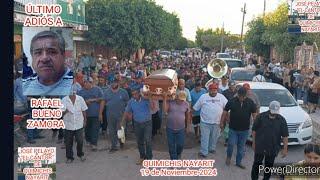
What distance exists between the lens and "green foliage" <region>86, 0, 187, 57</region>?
17.0 ft

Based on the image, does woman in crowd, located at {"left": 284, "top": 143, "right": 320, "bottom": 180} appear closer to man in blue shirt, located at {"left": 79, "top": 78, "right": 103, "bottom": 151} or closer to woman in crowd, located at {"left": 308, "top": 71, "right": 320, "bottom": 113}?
man in blue shirt, located at {"left": 79, "top": 78, "right": 103, "bottom": 151}

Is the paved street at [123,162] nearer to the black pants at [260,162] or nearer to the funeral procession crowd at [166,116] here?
the funeral procession crowd at [166,116]

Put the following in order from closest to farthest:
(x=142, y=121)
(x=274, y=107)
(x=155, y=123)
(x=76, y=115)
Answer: (x=274, y=107)
(x=76, y=115)
(x=142, y=121)
(x=155, y=123)

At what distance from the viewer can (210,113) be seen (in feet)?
23.9

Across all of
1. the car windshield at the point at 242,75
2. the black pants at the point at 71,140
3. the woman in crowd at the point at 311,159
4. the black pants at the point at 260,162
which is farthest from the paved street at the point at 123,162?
the car windshield at the point at 242,75

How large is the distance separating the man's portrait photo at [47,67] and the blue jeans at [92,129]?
3.75m

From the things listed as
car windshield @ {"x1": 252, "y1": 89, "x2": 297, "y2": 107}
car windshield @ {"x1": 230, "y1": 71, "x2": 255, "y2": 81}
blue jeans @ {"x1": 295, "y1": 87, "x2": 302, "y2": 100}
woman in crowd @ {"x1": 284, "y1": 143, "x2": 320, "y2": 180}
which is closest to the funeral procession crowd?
car windshield @ {"x1": 252, "y1": 89, "x2": 297, "y2": 107}

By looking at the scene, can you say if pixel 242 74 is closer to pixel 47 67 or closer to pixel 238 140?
pixel 238 140

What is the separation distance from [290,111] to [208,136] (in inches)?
79.5

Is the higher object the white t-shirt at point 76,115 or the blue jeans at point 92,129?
the white t-shirt at point 76,115

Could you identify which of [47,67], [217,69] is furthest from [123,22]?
[217,69]

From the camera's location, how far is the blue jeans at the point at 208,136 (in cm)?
729

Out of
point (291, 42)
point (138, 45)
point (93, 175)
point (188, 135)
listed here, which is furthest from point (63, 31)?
point (291, 42)

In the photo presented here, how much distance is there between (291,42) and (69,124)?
209 inches
